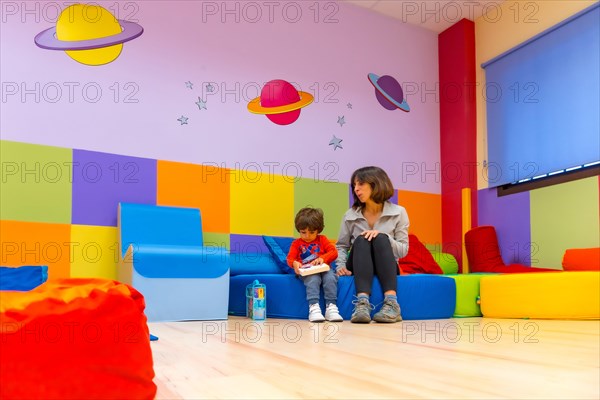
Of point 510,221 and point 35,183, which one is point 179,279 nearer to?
point 35,183

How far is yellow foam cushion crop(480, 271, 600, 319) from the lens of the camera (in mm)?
2672

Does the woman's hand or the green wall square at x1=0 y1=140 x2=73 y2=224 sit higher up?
the green wall square at x1=0 y1=140 x2=73 y2=224

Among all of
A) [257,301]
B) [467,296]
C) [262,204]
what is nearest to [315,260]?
[257,301]

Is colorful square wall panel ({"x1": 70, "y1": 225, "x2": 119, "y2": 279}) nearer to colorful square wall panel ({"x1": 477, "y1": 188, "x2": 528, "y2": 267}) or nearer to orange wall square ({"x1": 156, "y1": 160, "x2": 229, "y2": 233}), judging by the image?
orange wall square ({"x1": 156, "y1": 160, "x2": 229, "y2": 233})

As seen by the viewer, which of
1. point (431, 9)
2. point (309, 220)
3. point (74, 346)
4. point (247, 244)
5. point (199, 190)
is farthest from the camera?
point (431, 9)

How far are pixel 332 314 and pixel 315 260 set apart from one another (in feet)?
1.02

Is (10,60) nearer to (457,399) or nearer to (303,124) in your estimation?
(303,124)

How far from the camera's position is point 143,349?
92cm

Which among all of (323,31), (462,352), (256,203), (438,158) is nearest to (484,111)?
(438,158)

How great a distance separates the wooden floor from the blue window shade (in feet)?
5.79

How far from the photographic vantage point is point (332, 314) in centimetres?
259

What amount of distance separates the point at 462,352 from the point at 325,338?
0.49 meters

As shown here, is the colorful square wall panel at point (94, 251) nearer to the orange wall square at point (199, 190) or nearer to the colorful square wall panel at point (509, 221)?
the orange wall square at point (199, 190)

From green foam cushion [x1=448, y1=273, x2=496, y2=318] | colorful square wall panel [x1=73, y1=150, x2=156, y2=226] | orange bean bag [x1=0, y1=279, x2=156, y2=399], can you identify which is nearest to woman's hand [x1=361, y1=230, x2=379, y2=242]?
green foam cushion [x1=448, y1=273, x2=496, y2=318]
